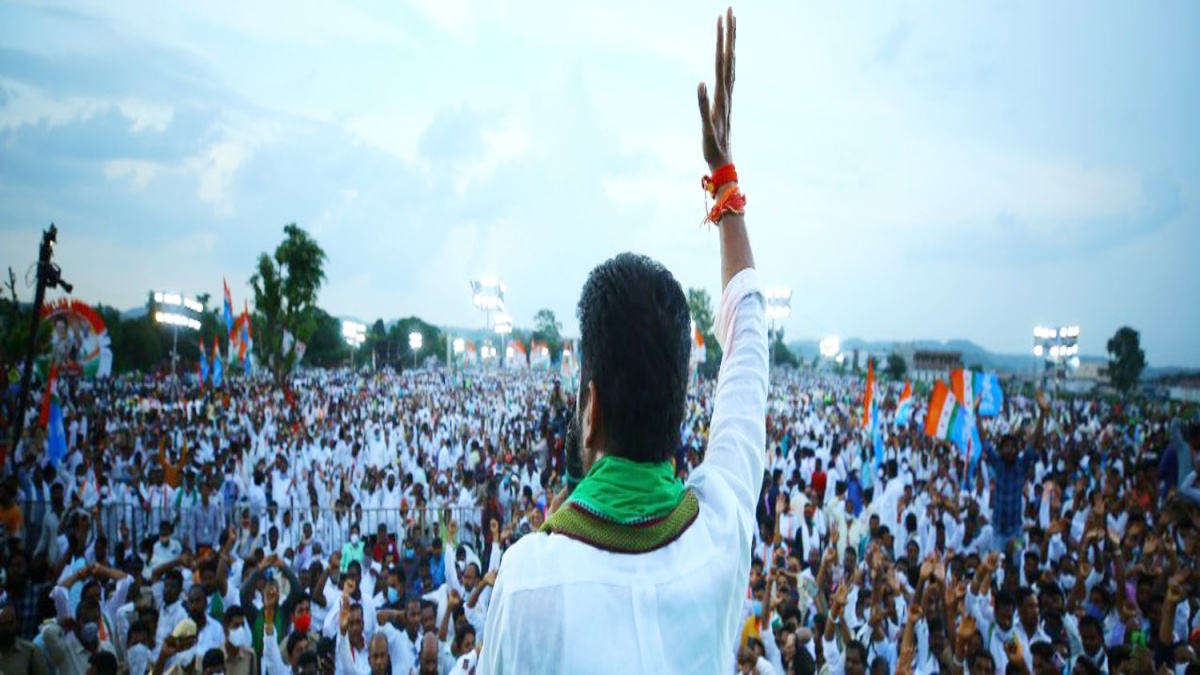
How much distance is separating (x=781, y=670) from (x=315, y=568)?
4.46 metres

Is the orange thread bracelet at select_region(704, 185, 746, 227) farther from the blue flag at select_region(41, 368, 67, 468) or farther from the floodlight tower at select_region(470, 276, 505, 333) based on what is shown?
the floodlight tower at select_region(470, 276, 505, 333)

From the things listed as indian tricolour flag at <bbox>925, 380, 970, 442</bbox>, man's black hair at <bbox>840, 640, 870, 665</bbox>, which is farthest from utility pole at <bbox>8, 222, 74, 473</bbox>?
indian tricolour flag at <bbox>925, 380, 970, 442</bbox>

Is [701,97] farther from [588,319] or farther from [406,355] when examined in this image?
[406,355]

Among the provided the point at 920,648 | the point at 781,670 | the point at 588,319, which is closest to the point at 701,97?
the point at 588,319

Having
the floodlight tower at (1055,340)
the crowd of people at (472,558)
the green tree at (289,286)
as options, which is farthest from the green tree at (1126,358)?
the green tree at (289,286)

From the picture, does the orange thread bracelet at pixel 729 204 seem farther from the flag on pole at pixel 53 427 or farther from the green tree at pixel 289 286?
the green tree at pixel 289 286

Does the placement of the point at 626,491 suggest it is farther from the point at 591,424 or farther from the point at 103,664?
Answer: the point at 103,664

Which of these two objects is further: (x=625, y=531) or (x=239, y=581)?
(x=239, y=581)

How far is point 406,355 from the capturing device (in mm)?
70688

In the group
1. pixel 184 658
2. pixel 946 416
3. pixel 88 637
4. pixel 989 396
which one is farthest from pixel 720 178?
pixel 989 396

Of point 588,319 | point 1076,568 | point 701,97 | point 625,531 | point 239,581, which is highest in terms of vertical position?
point 701,97

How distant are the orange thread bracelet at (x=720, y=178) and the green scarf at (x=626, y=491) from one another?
1.81 feet

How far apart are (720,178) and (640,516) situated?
664mm

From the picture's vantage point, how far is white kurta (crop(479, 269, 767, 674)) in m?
0.81
